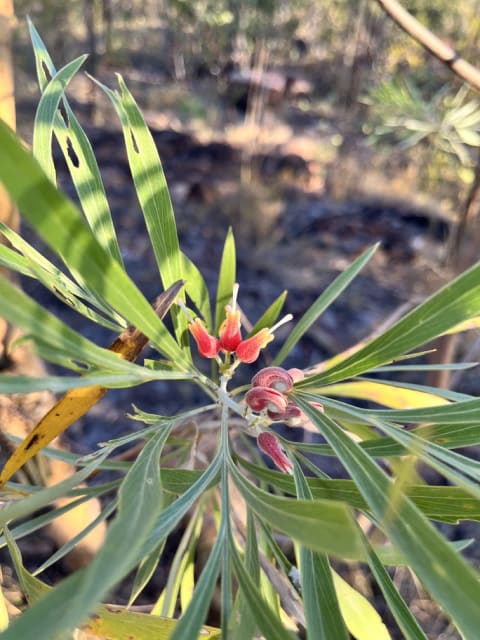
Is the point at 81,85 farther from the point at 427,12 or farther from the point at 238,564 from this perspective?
the point at 238,564

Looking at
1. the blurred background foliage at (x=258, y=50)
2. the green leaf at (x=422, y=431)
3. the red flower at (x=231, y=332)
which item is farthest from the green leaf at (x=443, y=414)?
the blurred background foliage at (x=258, y=50)

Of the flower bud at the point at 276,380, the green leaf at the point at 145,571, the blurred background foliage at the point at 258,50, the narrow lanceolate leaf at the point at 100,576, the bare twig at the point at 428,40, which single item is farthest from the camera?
the blurred background foliage at the point at 258,50

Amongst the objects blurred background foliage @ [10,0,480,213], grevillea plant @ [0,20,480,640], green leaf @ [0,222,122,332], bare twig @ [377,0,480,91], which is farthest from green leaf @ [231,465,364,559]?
blurred background foliage @ [10,0,480,213]

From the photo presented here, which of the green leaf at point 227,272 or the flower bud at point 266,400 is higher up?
the green leaf at point 227,272

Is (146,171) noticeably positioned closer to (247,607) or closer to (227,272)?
(227,272)

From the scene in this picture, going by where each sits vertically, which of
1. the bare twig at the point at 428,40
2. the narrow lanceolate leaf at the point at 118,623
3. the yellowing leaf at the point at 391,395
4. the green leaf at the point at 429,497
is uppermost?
the bare twig at the point at 428,40

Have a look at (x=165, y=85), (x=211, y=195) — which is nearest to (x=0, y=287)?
(x=211, y=195)

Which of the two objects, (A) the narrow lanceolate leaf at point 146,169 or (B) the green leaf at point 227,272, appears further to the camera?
(B) the green leaf at point 227,272

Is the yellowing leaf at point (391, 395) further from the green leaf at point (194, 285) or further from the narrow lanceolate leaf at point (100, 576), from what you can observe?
the narrow lanceolate leaf at point (100, 576)
